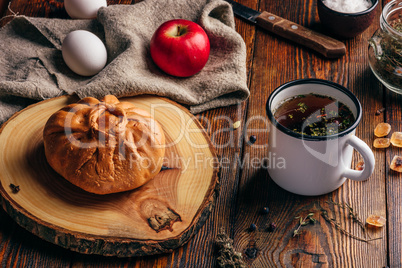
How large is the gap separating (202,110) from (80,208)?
540 millimetres

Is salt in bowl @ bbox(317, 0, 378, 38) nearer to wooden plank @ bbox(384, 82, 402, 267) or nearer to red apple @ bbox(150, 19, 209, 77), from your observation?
wooden plank @ bbox(384, 82, 402, 267)

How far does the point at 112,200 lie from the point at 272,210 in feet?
1.43

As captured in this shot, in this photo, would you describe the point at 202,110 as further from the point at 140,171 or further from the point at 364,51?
the point at 364,51

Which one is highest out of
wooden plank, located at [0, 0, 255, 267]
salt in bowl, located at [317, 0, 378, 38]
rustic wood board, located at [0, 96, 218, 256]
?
salt in bowl, located at [317, 0, 378, 38]

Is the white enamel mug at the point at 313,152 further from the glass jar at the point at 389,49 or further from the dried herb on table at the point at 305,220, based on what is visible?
the glass jar at the point at 389,49

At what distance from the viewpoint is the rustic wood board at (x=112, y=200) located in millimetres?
1160

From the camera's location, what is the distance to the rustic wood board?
3.81 ft

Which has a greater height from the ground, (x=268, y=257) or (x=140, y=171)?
(x=140, y=171)

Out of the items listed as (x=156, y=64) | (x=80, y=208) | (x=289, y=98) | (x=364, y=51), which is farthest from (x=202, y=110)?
(x=364, y=51)

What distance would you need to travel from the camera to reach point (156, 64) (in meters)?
1.64

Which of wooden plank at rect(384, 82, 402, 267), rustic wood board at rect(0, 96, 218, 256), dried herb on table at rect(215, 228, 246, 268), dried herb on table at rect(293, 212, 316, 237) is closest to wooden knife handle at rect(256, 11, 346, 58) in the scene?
wooden plank at rect(384, 82, 402, 267)

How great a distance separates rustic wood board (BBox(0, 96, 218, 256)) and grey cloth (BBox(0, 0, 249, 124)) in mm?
147

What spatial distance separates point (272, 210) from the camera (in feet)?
4.23

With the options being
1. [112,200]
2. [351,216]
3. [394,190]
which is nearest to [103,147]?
[112,200]
